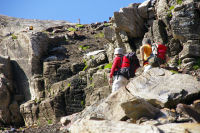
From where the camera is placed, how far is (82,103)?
2502 cm

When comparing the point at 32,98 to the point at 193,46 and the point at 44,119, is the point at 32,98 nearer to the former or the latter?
the point at 44,119

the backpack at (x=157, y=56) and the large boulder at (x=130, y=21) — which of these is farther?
the large boulder at (x=130, y=21)

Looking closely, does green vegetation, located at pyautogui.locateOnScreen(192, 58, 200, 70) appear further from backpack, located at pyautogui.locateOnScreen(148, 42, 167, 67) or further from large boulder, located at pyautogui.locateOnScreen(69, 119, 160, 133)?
large boulder, located at pyautogui.locateOnScreen(69, 119, 160, 133)

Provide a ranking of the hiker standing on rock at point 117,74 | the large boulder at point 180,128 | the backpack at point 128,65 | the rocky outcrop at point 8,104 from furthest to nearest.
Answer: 1. the rocky outcrop at point 8,104
2. the hiker standing on rock at point 117,74
3. the backpack at point 128,65
4. the large boulder at point 180,128

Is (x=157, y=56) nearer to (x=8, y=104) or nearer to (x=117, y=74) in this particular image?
(x=117, y=74)

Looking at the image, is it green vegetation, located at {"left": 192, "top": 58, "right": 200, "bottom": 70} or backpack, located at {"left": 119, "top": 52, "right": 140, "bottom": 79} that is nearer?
backpack, located at {"left": 119, "top": 52, "right": 140, "bottom": 79}

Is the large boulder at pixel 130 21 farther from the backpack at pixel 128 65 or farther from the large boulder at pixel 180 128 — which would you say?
the large boulder at pixel 180 128

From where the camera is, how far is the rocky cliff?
32.8 ft

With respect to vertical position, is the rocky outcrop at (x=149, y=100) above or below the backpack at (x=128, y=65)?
below

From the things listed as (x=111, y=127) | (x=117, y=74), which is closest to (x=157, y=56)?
(x=117, y=74)

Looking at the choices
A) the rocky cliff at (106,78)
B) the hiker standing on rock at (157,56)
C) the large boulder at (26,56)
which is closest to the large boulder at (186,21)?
the rocky cliff at (106,78)

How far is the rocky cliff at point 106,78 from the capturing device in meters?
9.99

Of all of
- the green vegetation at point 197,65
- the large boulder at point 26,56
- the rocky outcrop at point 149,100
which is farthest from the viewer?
the large boulder at point 26,56

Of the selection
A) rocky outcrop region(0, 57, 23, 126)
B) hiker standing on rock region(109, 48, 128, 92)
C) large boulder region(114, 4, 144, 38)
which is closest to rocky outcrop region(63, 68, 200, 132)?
hiker standing on rock region(109, 48, 128, 92)
